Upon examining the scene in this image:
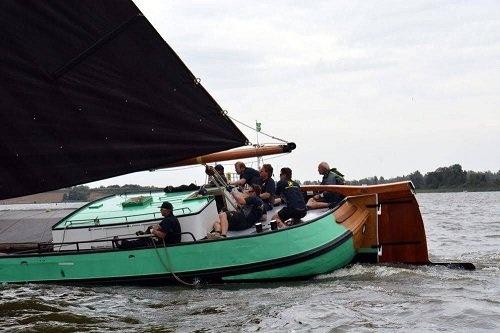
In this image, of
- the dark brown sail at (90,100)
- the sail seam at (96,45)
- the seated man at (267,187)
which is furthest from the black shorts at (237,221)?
the sail seam at (96,45)

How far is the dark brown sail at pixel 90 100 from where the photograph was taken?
41.4 ft

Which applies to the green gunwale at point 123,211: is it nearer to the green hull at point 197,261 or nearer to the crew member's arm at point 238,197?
the crew member's arm at point 238,197

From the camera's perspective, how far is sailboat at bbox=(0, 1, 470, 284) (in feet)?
41.5

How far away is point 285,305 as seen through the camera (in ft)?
36.9

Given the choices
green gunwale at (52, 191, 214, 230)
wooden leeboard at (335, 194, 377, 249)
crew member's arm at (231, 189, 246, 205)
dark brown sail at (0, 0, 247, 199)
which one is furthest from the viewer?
wooden leeboard at (335, 194, 377, 249)

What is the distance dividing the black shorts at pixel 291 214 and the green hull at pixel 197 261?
73cm

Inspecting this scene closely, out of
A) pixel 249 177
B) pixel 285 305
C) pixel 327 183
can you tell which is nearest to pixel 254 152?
pixel 249 177

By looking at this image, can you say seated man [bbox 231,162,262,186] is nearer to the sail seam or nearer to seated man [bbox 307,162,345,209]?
seated man [bbox 307,162,345,209]

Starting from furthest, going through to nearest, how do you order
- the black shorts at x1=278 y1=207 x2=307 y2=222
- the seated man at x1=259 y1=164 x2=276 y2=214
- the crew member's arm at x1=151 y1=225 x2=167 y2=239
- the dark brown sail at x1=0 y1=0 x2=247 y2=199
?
the seated man at x1=259 y1=164 x2=276 y2=214, the black shorts at x1=278 y1=207 x2=307 y2=222, the crew member's arm at x1=151 y1=225 x2=167 y2=239, the dark brown sail at x1=0 y1=0 x2=247 y2=199

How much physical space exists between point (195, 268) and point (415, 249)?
5.29 metres

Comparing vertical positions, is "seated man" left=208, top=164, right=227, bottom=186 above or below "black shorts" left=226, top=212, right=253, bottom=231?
above

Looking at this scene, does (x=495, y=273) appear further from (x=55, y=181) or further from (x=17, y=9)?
(x=17, y=9)

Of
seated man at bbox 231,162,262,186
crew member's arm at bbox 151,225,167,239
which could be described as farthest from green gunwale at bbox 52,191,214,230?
seated man at bbox 231,162,262,186

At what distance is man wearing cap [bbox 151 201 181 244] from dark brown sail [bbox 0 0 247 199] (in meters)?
0.83
